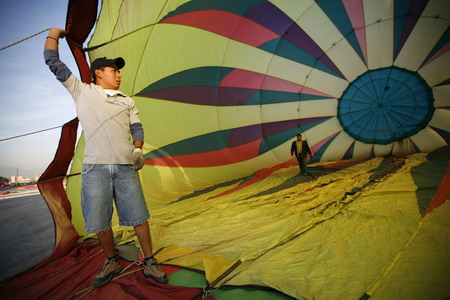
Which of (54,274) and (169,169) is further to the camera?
(169,169)

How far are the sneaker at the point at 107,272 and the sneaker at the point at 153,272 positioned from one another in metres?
0.21

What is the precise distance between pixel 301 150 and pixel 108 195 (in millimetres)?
3213

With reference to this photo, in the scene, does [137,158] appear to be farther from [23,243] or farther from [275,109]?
[275,109]

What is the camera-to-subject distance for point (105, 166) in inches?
52.6

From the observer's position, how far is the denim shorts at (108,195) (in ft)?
4.22

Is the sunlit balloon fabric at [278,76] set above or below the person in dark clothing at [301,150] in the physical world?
above

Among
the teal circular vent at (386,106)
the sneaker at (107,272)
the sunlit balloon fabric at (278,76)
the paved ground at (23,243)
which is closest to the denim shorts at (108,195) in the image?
the sneaker at (107,272)

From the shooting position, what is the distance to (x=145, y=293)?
122cm

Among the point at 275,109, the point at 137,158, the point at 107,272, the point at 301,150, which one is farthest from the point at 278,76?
the point at 107,272

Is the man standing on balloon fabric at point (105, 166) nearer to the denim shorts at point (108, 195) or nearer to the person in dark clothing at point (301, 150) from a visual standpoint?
the denim shorts at point (108, 195)

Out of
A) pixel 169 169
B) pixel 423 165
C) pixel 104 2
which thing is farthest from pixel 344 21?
pixel 169 169

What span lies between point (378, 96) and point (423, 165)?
1.26 m

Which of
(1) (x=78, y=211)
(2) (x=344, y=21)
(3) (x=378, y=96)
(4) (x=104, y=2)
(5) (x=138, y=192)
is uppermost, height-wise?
(4) (x=104, y=2)

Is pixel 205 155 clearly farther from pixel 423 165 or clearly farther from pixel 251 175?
pixel 423 165
